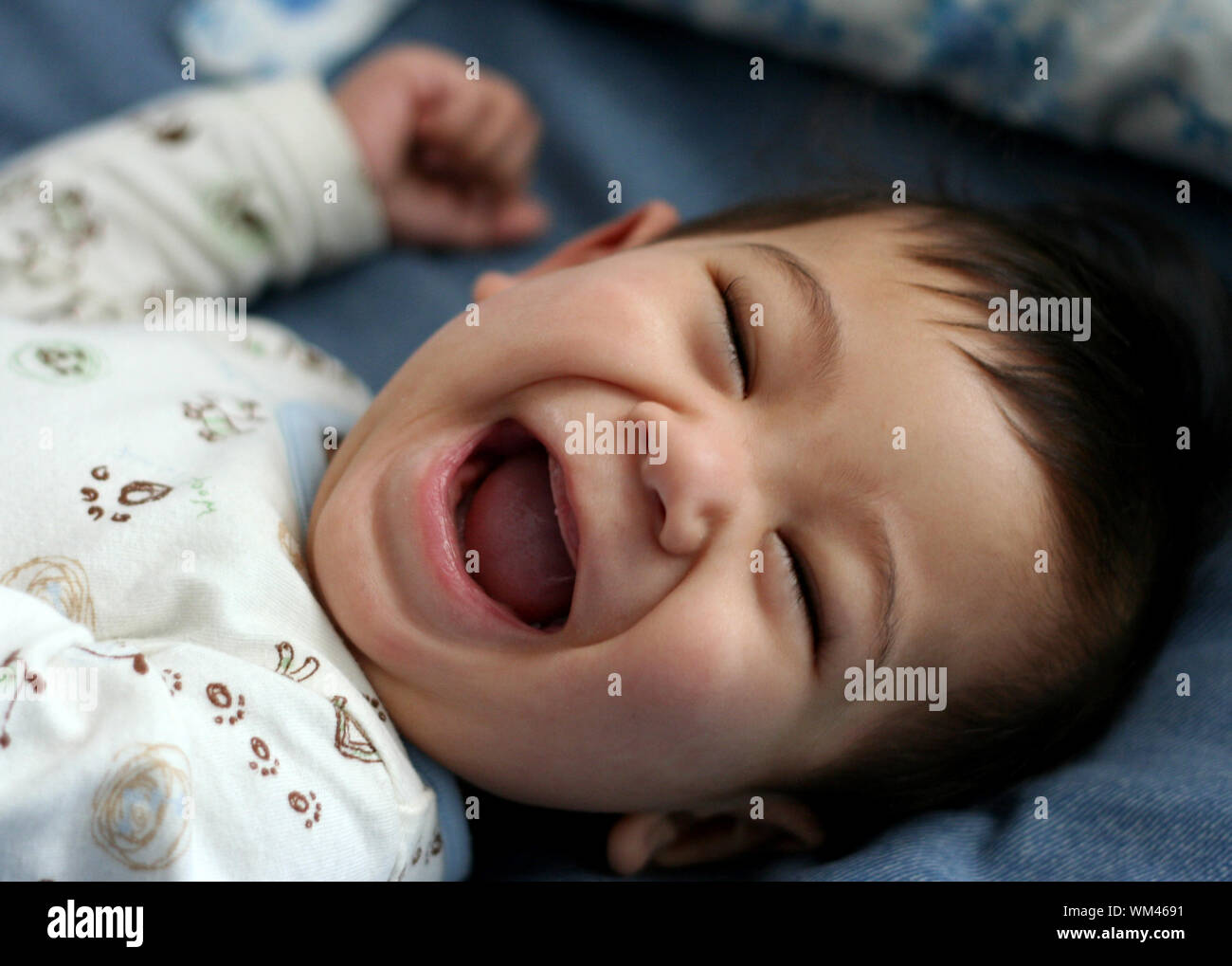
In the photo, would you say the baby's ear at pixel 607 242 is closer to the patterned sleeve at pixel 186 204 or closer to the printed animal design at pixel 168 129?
the patterned sleeve at pixel 186 204

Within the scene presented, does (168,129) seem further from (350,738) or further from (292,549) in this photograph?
(350,738)

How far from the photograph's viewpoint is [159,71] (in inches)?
68.7

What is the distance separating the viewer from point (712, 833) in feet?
3.79

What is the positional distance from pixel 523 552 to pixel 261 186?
0.86 meters

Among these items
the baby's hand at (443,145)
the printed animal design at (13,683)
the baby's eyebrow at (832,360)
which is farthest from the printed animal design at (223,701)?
the baby's hand at (443,145)

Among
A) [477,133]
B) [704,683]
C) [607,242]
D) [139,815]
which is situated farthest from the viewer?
[477,133]

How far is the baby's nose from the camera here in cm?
89

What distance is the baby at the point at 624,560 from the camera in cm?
89

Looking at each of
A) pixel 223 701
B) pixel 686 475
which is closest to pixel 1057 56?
pixel 686 475

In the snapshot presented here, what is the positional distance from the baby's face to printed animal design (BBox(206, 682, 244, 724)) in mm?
129

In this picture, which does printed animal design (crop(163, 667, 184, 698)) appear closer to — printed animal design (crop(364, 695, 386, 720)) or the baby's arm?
printed animal design (crop(364, 695, 386, 720))

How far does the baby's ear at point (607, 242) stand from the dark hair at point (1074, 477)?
4 centimetres

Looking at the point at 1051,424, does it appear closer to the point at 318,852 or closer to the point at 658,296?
the point at 658,296
